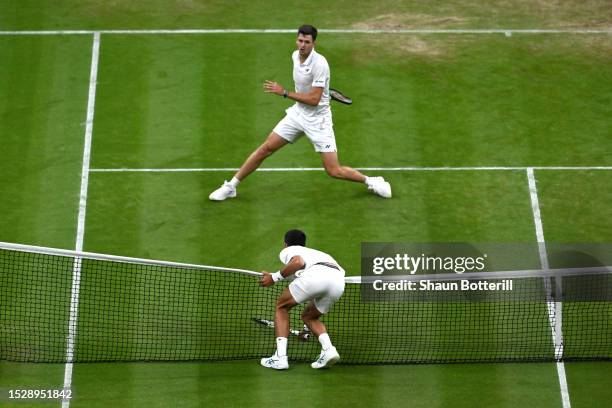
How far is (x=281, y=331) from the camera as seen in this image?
1564cm

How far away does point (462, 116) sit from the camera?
827 inches

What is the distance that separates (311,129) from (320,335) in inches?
148

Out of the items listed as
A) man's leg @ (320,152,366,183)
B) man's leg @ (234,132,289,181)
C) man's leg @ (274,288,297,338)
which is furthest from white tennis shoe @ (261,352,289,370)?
man's leg @ (234,132,289,181)

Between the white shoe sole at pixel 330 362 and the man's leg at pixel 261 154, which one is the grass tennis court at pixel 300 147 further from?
the man's leg at pixel 261 154

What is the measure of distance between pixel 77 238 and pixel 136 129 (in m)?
3.00

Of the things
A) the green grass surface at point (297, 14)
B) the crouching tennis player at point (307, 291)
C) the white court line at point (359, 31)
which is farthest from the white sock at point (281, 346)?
the green grass surface at point (297, 14)

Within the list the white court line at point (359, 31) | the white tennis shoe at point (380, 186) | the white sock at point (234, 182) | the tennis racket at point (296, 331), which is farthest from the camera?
the white court line at point (359, 31)

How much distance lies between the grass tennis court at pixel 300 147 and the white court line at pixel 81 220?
0.31 ft

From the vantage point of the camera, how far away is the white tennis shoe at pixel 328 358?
50.6 ft

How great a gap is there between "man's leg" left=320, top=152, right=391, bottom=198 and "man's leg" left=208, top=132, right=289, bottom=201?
66 cm

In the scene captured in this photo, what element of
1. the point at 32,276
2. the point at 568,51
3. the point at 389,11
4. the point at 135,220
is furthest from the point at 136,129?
the point at 568,51

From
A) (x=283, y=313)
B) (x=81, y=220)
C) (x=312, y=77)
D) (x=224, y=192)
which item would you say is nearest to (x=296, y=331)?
(x=283, y=313)

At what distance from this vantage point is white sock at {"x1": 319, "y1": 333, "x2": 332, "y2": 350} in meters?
15.5

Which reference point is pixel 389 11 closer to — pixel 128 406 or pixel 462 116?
pixel 462 116
